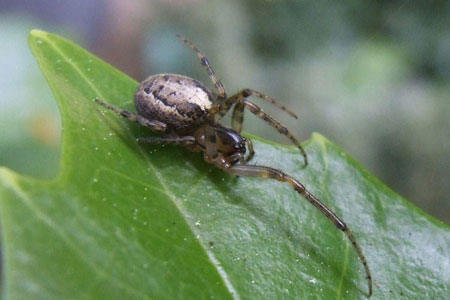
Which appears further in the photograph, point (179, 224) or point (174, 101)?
point (174, 101)

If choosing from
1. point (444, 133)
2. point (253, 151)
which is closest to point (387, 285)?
point (253, 151)

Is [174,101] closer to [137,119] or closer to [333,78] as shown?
[137,119]

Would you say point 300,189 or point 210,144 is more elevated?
point 300,189

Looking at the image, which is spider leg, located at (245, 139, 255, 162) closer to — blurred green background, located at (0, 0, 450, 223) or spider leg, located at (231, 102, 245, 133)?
spider leg, located at (231, 102, 245, 133)

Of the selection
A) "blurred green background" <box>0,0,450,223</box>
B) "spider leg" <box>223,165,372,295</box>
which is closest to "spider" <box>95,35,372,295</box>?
"spider leg" <box>223,165,372,295</box>

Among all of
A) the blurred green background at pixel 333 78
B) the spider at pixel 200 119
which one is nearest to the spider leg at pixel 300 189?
the spider at pixel 200 119

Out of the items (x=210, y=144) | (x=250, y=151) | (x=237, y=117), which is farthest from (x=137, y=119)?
(x=237, y=117)

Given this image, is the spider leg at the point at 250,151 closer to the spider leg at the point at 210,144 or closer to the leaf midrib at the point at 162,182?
the spider leg at the point at 210,144
